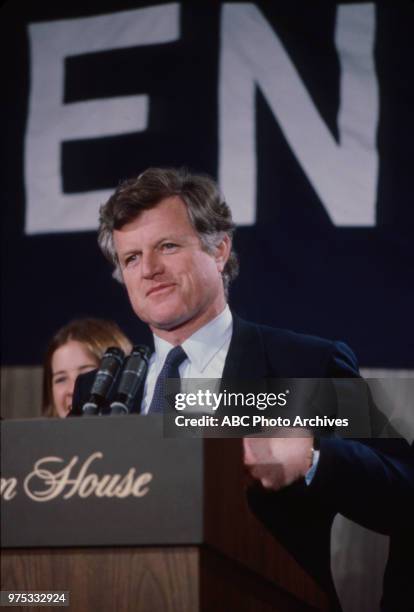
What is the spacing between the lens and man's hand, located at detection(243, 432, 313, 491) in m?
1.35

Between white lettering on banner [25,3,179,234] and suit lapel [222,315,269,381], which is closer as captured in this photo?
suit lapel [222,315,269,381]

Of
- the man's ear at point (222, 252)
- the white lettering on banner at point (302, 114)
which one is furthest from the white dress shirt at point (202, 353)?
the white lettering on banner at point (302, 114)

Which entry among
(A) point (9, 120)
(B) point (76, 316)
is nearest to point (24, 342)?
(B) point (76, 316)

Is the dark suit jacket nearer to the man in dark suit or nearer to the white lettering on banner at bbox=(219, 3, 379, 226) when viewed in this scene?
the man in dark suit

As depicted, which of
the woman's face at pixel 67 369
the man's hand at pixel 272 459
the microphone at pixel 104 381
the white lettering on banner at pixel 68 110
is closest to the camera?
the man's hand at pixel 272 459

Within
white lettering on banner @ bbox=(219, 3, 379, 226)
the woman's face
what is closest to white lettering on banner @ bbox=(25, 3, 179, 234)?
white lettering on banner @ bbox=(219, 3, 379, 226)

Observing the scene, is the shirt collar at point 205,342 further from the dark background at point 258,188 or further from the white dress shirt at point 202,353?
the dark background at point 258,188

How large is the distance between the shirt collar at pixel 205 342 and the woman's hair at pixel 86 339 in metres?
0.36

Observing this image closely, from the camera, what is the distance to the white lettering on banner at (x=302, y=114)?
2.61 metres

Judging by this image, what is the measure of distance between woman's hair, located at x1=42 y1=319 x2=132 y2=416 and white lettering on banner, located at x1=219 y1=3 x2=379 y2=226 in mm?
478

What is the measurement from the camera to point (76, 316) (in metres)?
2.75

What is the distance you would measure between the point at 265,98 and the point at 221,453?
165 cm

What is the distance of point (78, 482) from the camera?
130 centimetres

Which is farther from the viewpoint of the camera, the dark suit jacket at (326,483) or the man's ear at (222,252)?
the man's ear at (222,252)
